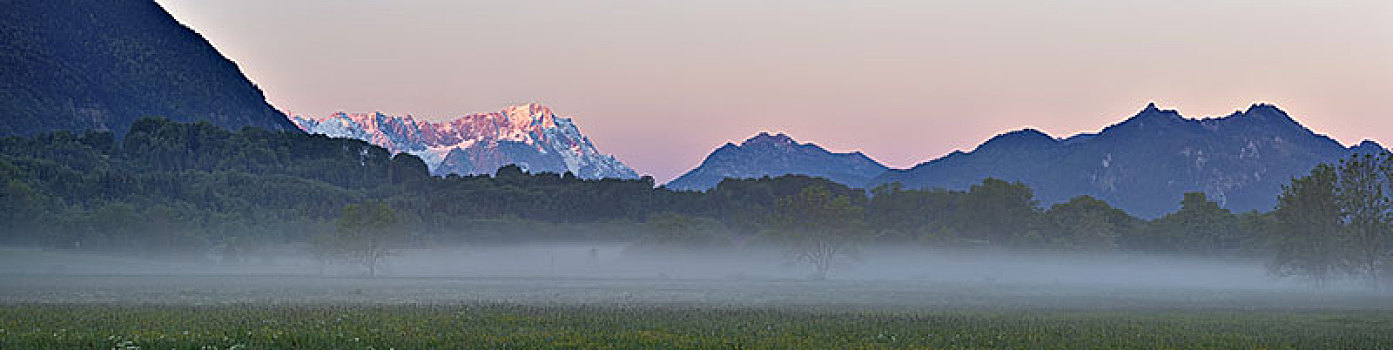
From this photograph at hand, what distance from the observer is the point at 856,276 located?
602ft

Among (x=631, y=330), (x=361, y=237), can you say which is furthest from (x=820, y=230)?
(x=631, y=330)

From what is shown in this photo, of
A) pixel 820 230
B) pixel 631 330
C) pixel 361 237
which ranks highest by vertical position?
pixel 820 230

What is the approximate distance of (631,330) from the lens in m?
38.2

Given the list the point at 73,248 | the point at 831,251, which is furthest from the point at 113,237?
the point at 831,251

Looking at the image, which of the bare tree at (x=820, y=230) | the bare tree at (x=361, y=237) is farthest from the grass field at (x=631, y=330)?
the bare tree at (x=361, y=237)

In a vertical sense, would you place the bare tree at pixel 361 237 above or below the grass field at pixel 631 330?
above

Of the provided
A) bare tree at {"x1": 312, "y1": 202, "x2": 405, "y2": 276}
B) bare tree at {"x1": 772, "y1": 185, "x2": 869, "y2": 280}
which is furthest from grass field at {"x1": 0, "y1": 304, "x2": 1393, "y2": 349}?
bare tree at {"x1": 312, "y1": 202, "x2": 405, "y2": 276}

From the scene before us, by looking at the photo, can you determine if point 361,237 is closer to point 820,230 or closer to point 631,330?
point 820,230

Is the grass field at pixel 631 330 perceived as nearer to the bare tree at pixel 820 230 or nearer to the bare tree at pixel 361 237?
the bare tree at pixel 820 230

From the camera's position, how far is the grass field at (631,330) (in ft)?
106

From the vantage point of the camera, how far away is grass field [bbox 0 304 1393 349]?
32.4m

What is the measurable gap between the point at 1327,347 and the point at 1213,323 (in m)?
13.3

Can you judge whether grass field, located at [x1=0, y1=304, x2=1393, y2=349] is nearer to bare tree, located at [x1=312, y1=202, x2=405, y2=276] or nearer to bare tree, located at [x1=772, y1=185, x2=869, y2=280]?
bare tree, located at [x1=772, y1=185, x2=869, y2=280]

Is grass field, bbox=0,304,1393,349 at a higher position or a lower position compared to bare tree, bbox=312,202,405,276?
lower
